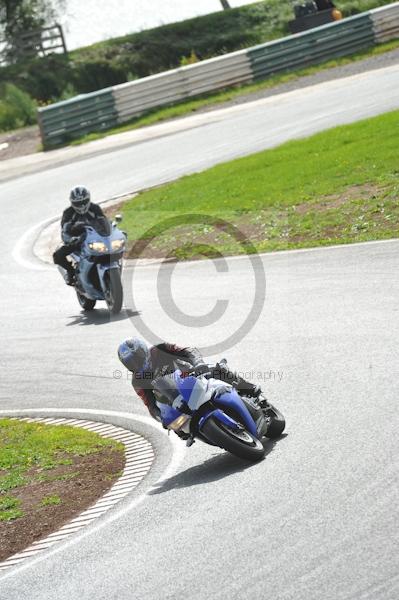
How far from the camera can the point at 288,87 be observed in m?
35.6

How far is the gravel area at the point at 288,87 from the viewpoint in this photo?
1383 inches

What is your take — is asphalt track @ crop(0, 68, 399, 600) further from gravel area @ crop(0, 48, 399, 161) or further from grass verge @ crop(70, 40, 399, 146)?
gravel area @ crop(0, 48, 399, 161)

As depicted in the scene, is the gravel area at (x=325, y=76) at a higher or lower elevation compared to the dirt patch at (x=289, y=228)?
higher

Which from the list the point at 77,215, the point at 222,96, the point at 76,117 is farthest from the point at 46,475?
the point at 222,96

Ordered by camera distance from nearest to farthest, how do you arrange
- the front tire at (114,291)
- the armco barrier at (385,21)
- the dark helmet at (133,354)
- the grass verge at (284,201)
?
the dark helmet at (133,354)
the front tire at (114,291)
the grass verge at (284,201)
the armco barrier at (385,21)

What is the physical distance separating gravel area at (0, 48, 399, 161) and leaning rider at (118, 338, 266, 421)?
2594 cm

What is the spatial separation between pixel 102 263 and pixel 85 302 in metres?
0.95

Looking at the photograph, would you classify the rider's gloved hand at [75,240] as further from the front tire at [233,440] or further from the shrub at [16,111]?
the shrub at [16,111]

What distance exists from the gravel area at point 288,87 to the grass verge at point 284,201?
8200 millimetres

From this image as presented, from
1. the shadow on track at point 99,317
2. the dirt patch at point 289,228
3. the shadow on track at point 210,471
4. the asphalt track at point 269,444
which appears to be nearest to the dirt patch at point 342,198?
the dirt patch at point 289,228

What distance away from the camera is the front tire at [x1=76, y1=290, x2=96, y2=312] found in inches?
699

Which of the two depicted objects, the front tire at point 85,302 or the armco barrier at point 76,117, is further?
the armco barrier at point 76,117

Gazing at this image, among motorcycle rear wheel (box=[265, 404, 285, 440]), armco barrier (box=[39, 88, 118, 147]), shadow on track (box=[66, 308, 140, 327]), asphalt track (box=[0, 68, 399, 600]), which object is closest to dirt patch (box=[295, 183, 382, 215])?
asphalt track (box=[0, 68, 399, 600])

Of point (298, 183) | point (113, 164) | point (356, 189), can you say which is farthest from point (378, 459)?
point (113, 164)
